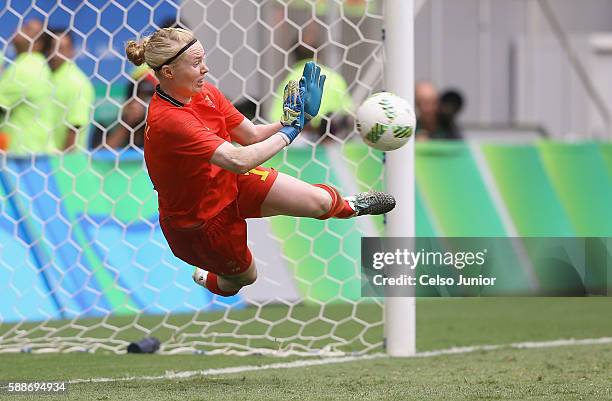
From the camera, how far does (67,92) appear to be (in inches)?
360

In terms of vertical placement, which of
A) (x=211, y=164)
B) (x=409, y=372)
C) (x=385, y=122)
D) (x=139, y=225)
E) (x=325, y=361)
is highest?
(x=385, y=122)

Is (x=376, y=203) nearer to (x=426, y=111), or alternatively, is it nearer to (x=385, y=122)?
(x=385, y=122)

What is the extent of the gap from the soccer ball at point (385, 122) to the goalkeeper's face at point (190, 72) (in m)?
0.89

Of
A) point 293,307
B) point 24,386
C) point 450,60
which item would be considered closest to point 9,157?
point 293,307

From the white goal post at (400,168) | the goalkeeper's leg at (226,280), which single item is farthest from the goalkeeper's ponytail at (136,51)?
the white goal post at (400,168)

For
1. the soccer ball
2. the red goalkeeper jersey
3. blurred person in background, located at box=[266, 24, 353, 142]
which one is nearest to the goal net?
blurred person in background, located at box=[266, 24, 353, 142]

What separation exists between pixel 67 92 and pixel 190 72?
3.45 meters

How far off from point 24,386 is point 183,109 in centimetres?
163

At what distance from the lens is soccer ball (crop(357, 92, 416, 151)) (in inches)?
245

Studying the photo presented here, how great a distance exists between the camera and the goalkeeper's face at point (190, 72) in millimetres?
5926

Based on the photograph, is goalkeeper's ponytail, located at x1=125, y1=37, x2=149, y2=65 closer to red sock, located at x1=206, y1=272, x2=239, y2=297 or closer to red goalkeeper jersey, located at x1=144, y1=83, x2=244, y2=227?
red goalkeeper jersey, located at x1=144, y1=83, x2=244, y2=227

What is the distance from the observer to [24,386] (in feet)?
20.2

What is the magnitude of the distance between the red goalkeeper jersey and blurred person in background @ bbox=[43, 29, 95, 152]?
2.97 metres

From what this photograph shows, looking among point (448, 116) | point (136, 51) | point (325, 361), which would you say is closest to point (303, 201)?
point (136, 51)
